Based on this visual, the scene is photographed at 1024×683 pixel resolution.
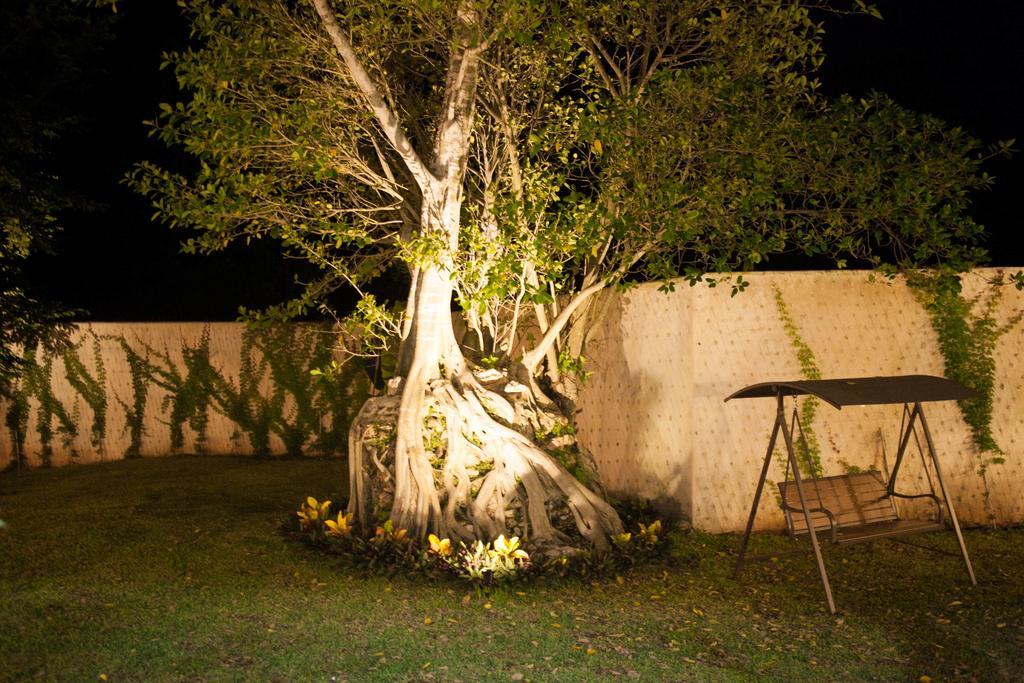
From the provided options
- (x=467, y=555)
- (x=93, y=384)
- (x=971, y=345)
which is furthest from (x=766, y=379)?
(x=93, y=384)

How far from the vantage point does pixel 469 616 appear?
6.74 m

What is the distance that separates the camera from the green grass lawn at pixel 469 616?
18.9 feet

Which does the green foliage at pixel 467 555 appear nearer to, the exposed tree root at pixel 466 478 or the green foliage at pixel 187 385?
the exposed tree root at pixel 466 478

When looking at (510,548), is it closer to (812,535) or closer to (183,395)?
(812,535)

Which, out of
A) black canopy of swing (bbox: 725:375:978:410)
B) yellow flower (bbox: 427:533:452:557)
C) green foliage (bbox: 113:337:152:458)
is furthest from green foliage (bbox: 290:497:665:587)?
green foliage (bbox: 113:337:152:458)

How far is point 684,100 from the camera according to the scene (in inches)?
325

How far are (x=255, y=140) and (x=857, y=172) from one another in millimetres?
4989

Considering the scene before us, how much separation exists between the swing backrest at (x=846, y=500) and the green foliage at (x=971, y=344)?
2032mm

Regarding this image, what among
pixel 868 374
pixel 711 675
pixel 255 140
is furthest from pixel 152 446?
pixel 711 675

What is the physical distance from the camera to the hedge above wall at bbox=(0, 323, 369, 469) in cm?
1338

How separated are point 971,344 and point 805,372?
1.62 meters

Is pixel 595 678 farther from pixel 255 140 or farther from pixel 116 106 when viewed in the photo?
pixel 116 106

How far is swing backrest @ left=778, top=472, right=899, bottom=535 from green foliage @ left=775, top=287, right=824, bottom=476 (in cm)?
120

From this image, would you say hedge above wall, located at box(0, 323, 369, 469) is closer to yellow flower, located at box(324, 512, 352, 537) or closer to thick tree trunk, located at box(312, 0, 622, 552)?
thick tree trunk, located at box(312, 0, 622, 552)
